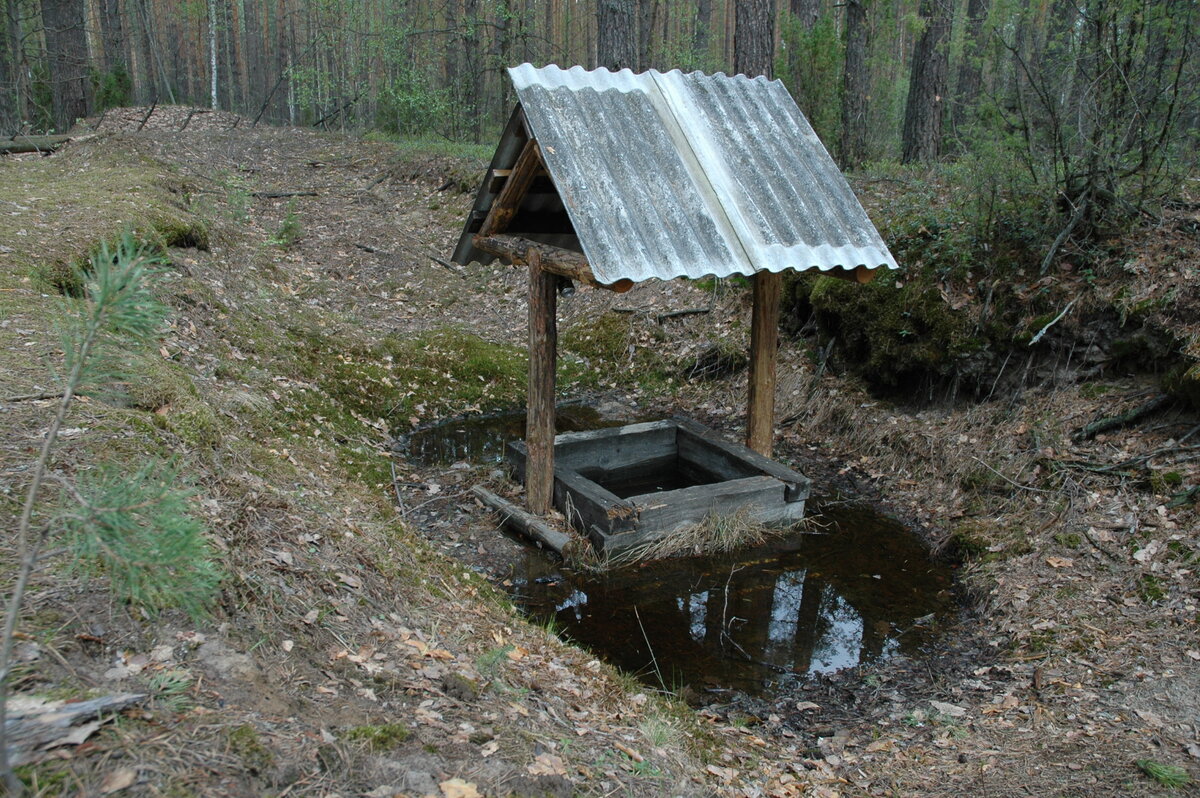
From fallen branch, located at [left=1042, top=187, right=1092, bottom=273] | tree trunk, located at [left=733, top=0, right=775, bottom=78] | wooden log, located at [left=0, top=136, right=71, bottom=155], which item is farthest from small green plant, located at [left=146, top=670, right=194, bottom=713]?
wooden log, located at [left=0, top=136, right=71, bottom=155]

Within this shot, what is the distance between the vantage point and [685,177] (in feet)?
19.0

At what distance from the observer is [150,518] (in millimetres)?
1966

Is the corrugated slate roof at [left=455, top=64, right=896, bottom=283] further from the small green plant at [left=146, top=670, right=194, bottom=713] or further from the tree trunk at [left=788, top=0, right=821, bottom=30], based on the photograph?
the tree trunk at [left=788, top=0, right=821, bottom=30]

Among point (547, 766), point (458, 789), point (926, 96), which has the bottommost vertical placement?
point (547, 766)

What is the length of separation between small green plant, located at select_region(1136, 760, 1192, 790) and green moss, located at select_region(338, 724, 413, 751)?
3.11 metres

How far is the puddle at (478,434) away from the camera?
791 cm

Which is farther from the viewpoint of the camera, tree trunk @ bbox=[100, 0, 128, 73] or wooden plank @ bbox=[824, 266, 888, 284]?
tree trunk @ bbox=[100, 0, 128, 73]

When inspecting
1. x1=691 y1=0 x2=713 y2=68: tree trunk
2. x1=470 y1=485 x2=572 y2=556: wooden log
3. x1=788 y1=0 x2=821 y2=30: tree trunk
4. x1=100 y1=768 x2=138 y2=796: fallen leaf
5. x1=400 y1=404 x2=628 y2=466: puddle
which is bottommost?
x1=400 y1=404 x2=628 y2=466: puddle

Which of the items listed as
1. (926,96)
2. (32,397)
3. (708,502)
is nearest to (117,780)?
(32,397)

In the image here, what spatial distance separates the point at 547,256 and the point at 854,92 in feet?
24.6

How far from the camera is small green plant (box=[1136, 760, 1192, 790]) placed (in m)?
3.46

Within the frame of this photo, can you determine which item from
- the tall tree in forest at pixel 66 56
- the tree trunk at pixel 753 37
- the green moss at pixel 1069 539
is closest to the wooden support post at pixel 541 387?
the green moss at pixel 1069 539

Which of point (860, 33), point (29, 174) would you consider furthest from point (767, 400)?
point (29, 174)

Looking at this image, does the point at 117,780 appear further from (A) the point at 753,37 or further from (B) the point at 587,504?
(A) the point at 753,37
